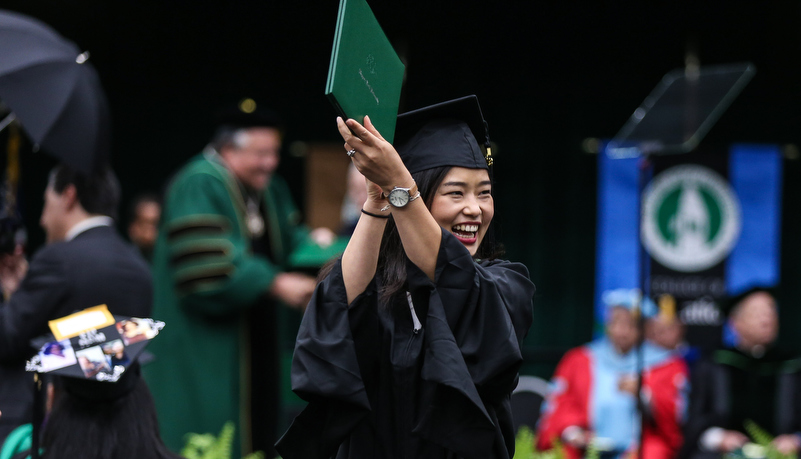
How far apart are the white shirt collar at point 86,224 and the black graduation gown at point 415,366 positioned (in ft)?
6.03

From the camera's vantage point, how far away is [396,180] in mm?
1836

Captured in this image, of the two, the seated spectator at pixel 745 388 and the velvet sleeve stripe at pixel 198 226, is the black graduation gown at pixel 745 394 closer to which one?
the seated spectator at pixel 745 388

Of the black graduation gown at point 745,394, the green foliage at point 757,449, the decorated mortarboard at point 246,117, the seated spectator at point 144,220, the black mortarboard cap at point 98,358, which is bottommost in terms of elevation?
the green foliage at point 757,449

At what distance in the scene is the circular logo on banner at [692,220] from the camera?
263 inches

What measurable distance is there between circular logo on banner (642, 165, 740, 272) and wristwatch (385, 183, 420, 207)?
5114 millimetres

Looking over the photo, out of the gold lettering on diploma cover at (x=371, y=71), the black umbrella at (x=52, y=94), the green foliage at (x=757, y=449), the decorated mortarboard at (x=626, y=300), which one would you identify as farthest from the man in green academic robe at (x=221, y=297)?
the gold lettering on diploma cover at (x=371, y=71)

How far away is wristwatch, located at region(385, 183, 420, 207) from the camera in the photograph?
6.05ft

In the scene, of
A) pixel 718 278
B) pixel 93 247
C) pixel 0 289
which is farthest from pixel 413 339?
pixel 718 278

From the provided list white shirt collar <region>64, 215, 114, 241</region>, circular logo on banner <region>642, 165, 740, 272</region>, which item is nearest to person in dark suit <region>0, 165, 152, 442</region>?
white shirt collar <region>64, 215, 114, 241</region>

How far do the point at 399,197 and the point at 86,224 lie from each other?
2.15 meters

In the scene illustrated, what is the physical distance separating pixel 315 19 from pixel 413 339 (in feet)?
17.7

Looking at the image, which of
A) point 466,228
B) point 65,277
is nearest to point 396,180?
point 466,228

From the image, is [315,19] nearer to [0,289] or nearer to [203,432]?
[203,432]

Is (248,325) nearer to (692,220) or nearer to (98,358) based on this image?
(98,358)
